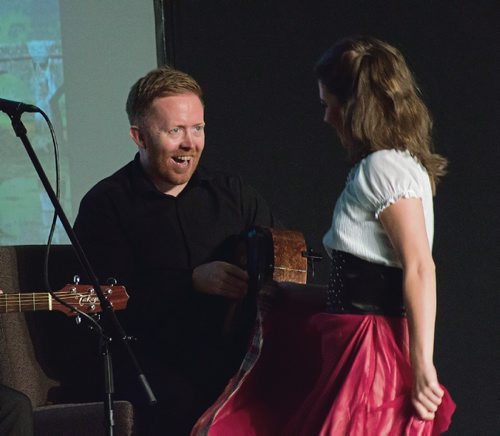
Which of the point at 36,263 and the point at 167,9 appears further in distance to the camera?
the point at 167,9

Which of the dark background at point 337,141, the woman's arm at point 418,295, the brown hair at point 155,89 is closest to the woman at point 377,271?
the woman's arm at point 418,295

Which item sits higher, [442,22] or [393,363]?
[442,22]

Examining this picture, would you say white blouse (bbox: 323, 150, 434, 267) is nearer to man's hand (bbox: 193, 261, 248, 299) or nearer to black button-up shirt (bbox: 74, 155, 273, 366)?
man's hand (bbox: 193, 261, 248, 299)

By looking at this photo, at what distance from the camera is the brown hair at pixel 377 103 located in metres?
2.15

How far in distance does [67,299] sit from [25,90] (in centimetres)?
153

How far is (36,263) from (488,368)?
7.20ft

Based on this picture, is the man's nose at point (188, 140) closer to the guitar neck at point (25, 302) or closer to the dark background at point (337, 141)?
the guitar neck at point (25, 302)

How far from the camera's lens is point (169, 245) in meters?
2.99

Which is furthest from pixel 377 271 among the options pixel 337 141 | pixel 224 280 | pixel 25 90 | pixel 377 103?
pixel 25 90

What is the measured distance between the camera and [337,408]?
2.08 meters

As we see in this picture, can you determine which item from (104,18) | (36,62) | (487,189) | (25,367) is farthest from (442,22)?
(25,367)

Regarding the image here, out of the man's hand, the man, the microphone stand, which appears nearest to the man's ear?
the man

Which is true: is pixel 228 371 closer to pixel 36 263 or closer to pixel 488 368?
pixel 36 263

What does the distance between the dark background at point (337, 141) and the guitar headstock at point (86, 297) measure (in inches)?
57.2
